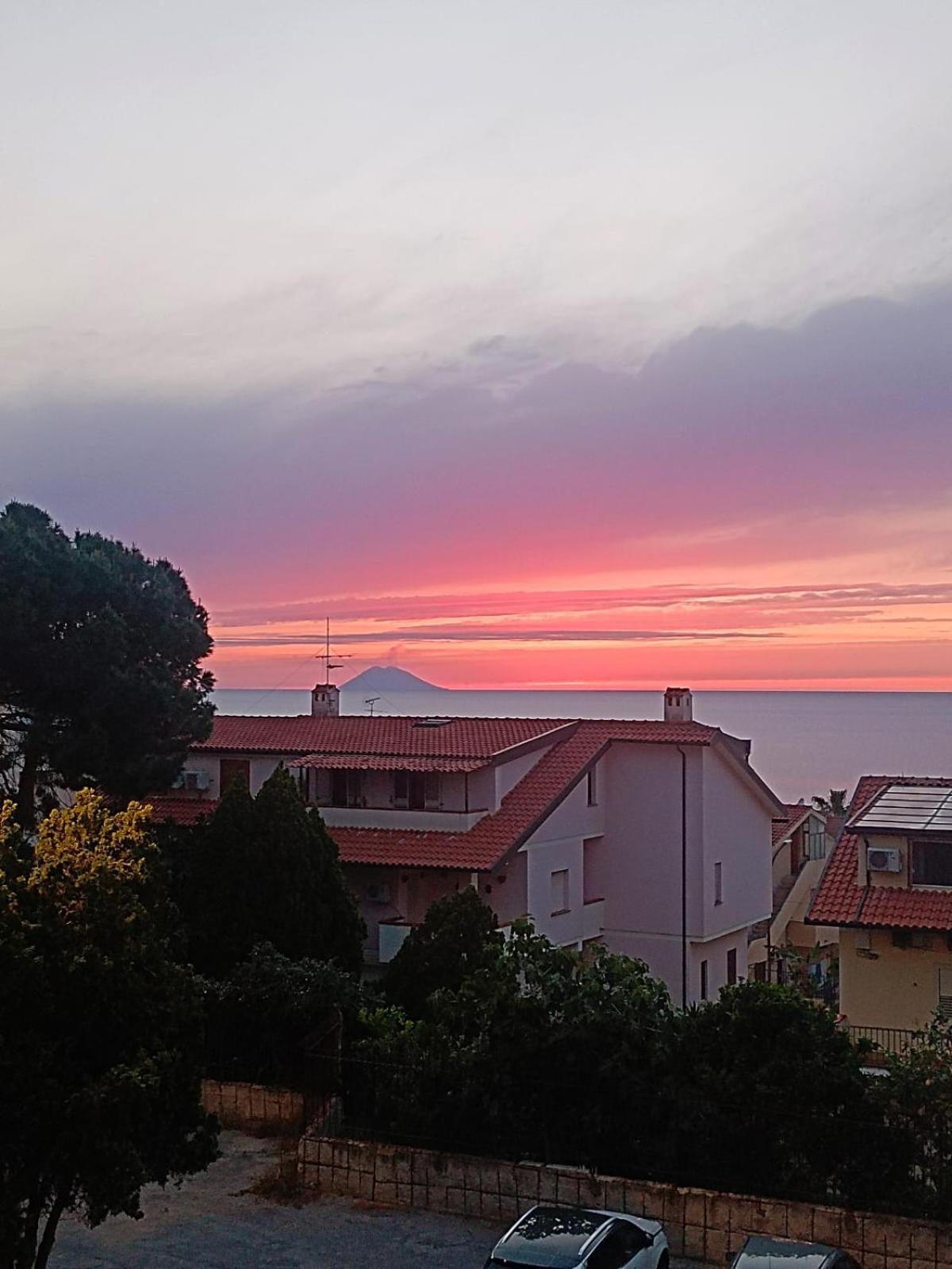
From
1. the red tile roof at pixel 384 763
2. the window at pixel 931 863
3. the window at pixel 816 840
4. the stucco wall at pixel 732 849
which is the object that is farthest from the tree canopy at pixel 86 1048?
the window at pixel 816 840

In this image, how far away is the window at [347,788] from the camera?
3208cm

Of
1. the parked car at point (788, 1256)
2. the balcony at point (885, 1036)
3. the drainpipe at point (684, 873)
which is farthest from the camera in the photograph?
the drainpipe at point (684, 873)

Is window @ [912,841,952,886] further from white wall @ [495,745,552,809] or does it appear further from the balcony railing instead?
white wall @ [495,745,552,809]

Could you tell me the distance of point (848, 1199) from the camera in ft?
50.8

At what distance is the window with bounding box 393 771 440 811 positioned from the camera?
31141 mm

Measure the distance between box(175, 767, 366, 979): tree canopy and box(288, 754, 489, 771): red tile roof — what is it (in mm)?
4697

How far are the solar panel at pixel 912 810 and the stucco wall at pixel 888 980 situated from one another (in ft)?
7.66

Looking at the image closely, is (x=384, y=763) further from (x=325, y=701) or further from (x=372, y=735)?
(x=325, y=701)

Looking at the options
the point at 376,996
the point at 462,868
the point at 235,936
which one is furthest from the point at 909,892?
the point at 235,936

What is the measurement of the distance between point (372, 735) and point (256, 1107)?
15698 mm

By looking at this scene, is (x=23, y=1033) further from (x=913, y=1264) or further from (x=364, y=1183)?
(x=913, y=1264)

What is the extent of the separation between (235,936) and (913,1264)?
1334 cm

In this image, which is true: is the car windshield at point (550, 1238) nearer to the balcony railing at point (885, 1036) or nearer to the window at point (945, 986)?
the balcony railing at point (885, 1036)

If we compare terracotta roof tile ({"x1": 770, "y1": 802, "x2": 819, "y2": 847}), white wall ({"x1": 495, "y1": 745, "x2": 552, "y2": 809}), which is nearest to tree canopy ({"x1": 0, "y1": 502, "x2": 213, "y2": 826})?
white wall ({"x1": 495, "y1": 745, "x2": 552, "y2": 809})
